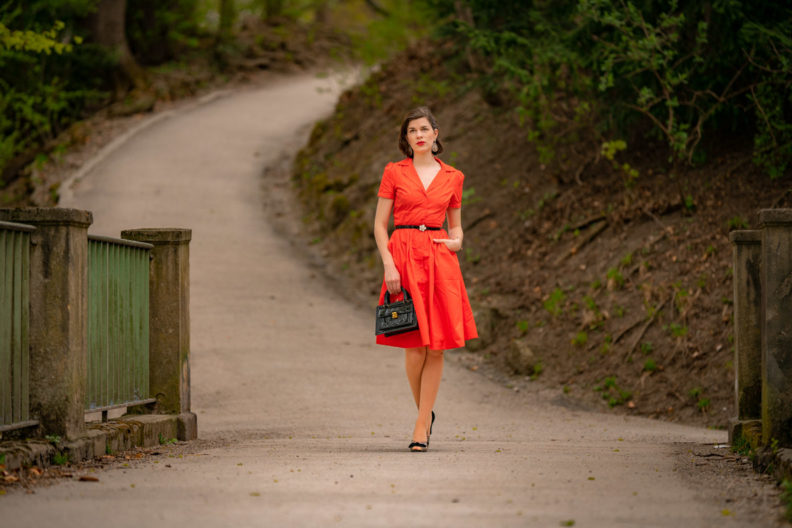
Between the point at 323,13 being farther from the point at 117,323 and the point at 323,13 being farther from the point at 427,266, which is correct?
the point at 427,266

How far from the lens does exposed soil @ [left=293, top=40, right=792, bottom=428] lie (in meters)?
11.0

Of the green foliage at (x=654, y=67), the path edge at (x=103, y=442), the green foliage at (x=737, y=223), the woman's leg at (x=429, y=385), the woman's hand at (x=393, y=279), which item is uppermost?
the green foliage at (x=654, y=67)

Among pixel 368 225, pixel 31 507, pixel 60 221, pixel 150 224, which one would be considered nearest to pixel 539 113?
pixel 368 225

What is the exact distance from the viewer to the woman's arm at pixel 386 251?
614cm

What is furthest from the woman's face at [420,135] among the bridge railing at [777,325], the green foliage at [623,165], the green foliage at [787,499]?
the green foliage at [623,165]

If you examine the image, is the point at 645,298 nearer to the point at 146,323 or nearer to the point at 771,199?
the point at 771,199

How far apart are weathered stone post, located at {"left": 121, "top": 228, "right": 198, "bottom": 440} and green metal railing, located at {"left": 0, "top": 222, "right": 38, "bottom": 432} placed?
192 cm

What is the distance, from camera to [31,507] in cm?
392

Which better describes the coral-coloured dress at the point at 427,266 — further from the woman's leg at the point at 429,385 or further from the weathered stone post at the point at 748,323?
the weathered stone post at the point at 748,323

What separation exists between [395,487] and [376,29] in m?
22.9

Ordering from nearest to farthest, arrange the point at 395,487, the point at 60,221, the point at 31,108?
1. the point at 395,487
2. the point at 60,221
3. the point at 31,108

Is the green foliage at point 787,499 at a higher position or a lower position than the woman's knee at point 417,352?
lower

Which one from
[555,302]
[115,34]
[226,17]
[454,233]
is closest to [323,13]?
[226,17]

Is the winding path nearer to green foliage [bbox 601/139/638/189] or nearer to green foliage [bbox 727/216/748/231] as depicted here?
green foliage [bbox 727/216/748/231]
